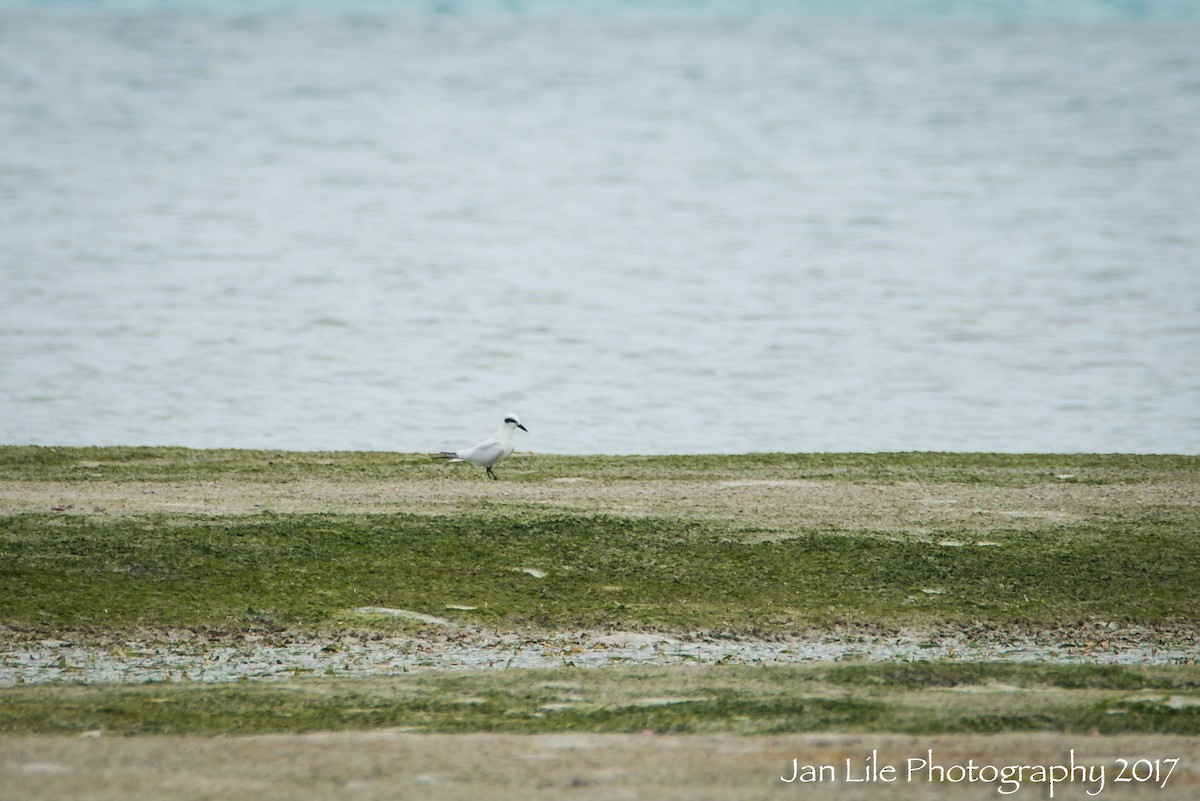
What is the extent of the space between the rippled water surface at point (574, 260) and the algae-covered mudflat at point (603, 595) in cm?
746

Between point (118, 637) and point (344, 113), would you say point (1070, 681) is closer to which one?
point (118, 637)

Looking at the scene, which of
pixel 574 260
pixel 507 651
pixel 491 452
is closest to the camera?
pixel 507 651

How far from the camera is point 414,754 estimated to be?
26.3 feet

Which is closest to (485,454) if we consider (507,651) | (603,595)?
(603,595)

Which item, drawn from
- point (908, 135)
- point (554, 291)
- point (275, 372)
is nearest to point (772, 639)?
point (275, 372)

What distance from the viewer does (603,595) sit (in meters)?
11.4

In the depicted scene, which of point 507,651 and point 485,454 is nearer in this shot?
point 507,651

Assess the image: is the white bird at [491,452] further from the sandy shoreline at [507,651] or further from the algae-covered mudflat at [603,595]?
the sandy shoreline at [507,651]

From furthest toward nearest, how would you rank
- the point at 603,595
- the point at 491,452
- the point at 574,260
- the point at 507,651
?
the point at 574,260
the point at 491,452
the point at 603,595
the point at 507,651

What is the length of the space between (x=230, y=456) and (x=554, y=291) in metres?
29.2

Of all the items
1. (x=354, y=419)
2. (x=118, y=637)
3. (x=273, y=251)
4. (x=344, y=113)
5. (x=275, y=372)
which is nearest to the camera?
(x=118, y=637)

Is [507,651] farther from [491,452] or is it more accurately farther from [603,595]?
[491,452]

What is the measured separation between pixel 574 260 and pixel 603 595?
4307cm

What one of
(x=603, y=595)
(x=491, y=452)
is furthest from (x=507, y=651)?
(x=491, y=452)
